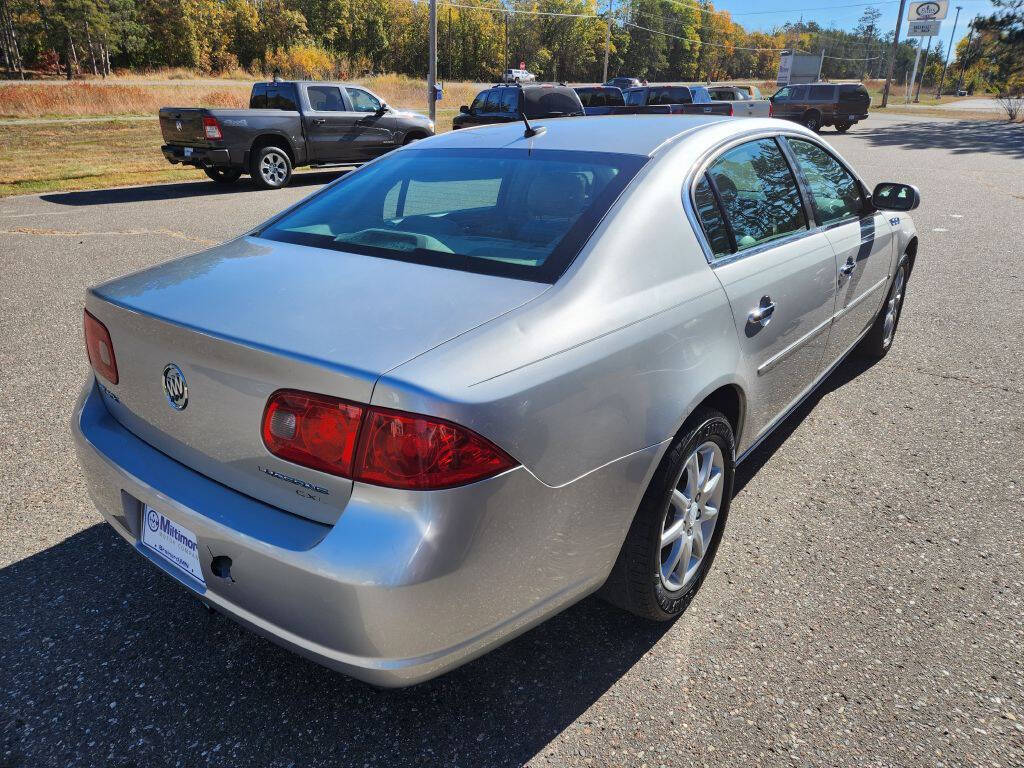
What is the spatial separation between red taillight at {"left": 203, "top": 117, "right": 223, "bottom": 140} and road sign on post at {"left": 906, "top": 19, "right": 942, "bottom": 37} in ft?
251

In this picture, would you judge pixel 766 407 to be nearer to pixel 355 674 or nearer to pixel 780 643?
pixel 780 643

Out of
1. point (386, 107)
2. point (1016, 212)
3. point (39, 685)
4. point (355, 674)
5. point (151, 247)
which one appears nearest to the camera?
point (355, 674)

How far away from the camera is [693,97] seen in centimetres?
2280

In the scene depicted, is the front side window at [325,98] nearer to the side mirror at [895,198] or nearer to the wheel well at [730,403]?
the side mirror at [895,198]

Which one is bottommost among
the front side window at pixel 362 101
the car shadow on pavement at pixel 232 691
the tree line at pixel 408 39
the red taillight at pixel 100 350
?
the car shadow on pavement at pixel 232 691

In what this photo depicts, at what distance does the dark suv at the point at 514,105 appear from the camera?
15677mm

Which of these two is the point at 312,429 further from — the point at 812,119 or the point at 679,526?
the point at 812,119

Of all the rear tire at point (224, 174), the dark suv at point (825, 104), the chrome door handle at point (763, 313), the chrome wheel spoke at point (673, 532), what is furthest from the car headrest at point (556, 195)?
the dark suv at point (825, 104)

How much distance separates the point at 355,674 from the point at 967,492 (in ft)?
9.76

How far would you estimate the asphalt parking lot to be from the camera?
6.57ft

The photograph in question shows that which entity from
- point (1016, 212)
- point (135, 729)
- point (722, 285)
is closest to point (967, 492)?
point (722, 285)

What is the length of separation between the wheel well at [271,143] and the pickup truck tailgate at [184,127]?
0.86 meters

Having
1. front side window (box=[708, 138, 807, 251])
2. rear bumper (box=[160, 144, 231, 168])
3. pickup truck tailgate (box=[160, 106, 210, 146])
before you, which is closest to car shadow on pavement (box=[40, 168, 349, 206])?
rear bumper (box=[160, 144, 231, 168])


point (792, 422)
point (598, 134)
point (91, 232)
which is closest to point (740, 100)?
point (91, 232)
